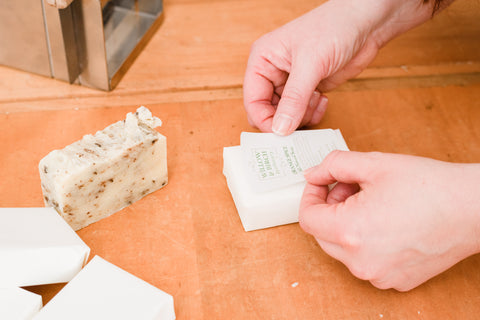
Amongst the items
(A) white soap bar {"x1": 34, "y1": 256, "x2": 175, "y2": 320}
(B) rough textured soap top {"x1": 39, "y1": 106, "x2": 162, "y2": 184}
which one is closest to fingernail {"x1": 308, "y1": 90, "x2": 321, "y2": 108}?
(B) rough textured soap top {"x1": 39, "y1": 106, "x2": 162, "y2": 184}

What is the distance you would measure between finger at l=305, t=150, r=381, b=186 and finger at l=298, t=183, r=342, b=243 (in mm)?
26

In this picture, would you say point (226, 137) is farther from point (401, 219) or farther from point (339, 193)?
point (401, 219)

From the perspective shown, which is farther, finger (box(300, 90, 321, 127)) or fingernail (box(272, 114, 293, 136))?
finger (box(300, 90, 321, 127))

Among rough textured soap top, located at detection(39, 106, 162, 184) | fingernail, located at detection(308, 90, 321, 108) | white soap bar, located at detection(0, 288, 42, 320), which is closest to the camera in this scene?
white soap bar, located at detection(0, 288, 42, 320)

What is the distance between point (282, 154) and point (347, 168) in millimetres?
157

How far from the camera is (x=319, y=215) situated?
815 mm

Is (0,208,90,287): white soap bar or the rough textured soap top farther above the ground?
the rough textured soap top

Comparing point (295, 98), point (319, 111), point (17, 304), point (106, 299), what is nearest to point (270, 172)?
point (295, 98)

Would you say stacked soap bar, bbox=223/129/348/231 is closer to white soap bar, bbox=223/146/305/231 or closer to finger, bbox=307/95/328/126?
white soap bar, bbox=223/146/305/231

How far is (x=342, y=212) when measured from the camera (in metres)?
0.79

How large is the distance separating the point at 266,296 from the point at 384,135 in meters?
0.50

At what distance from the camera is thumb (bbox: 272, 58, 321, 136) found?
3.16 feet

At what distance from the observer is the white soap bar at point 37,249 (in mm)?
756

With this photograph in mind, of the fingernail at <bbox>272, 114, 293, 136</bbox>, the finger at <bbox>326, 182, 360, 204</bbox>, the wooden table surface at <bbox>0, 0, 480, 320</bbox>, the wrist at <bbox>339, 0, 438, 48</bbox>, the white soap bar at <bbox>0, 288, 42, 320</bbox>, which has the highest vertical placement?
the wrist at <bbox>339, 0, 438, 48</bbox>
